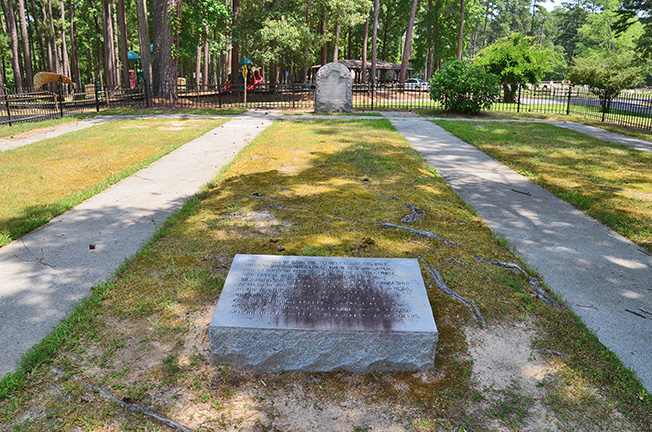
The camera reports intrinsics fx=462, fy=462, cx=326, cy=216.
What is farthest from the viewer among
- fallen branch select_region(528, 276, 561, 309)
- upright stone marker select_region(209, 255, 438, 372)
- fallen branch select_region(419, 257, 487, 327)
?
fallen branch select_region(528, 276, 561, 309)

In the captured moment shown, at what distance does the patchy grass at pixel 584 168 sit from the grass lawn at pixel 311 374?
209 centimetres

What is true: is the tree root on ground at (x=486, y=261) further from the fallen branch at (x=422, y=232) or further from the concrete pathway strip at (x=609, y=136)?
the concrete pathway strip at (x=609, y=136)

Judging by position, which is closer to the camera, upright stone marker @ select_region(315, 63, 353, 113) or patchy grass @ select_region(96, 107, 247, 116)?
upright stone marker @ select_region(315, 63, 353, 113)

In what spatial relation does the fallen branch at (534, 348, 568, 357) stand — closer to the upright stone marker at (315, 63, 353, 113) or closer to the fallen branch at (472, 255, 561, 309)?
the fallen branch at (472, 255, 561, 309)

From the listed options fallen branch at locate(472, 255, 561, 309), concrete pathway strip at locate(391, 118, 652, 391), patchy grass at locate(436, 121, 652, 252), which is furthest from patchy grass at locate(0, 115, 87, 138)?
fallen branch at locate(472, 255, 561, 309)

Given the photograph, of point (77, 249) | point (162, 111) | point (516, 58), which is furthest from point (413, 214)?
point (516, 58)

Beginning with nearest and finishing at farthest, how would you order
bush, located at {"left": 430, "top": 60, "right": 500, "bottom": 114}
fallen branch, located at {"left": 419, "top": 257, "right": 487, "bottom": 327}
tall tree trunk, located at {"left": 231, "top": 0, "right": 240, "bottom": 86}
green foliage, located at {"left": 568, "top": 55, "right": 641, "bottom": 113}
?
fallen branch, located at {"left": 419, "top": 257, "right": 487, "bottom": 327}
bush, located at {"left": 430, "top": 60, "right": 500, "bottom": 114}
green foliage, located at {"left": 568, "top": 55, "right": 641, "bottom": 113}
tall tree trunk, located at {"left": 231, "top": 0, "right": 240, "bottom": 86}

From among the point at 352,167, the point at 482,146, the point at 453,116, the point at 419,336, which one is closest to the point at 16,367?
the point at 419,336

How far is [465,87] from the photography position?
1772cm

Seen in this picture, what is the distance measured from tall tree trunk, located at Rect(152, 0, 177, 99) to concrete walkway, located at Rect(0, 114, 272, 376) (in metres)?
13.9

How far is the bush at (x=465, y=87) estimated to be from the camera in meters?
17.5

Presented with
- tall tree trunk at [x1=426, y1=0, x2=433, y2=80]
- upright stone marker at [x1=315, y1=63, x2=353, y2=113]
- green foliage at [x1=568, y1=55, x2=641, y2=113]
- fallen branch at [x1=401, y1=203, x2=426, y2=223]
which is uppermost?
tall tree trunk at [x1=426, y1=0, x2=433, y2=80]

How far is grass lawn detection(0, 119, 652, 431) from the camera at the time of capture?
252cm

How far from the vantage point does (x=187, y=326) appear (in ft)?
10.9
